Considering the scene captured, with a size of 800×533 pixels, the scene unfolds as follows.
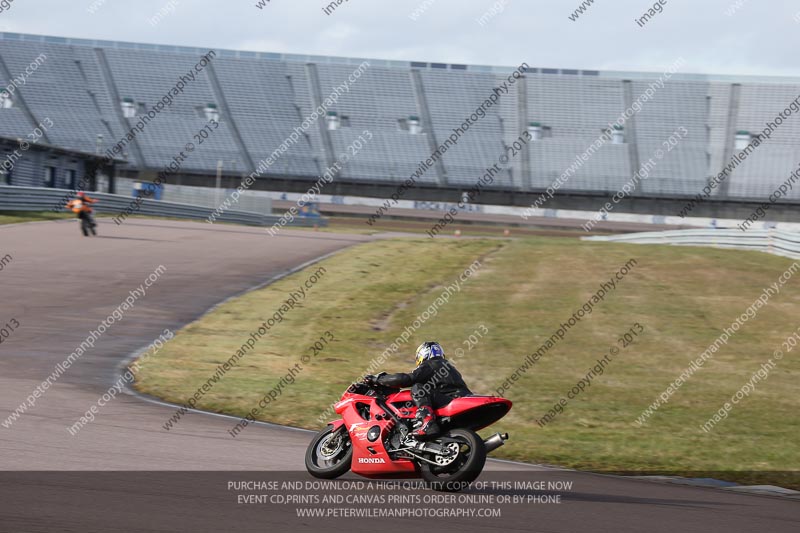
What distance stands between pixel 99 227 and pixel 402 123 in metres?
35.0

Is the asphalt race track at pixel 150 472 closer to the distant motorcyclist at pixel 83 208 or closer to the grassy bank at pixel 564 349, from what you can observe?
the grassy bank at pixel 564 349

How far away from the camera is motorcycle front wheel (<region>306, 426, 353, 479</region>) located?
8.31 m

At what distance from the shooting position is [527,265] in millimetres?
27047

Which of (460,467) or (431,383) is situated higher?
(431,383)

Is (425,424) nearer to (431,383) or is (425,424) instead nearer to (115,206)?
(431,383)

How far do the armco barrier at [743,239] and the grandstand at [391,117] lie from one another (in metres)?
23.9

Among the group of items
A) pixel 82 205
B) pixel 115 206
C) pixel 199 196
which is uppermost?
pixel 199 196

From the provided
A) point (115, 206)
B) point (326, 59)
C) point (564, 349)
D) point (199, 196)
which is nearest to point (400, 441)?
point (564, 349)

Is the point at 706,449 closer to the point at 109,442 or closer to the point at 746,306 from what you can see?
the point at 109,442

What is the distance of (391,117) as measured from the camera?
66.6 metres

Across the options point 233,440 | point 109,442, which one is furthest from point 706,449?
point 109,442

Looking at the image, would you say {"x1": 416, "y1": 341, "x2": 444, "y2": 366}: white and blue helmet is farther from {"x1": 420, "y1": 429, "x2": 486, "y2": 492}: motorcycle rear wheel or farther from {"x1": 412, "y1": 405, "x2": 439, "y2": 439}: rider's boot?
{"x1": 420, "y1": 429, "x2": 486, "y2": 492}: motorcycle rear wheel

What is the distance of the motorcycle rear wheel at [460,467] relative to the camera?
299 inches

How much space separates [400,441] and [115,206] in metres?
37.6
